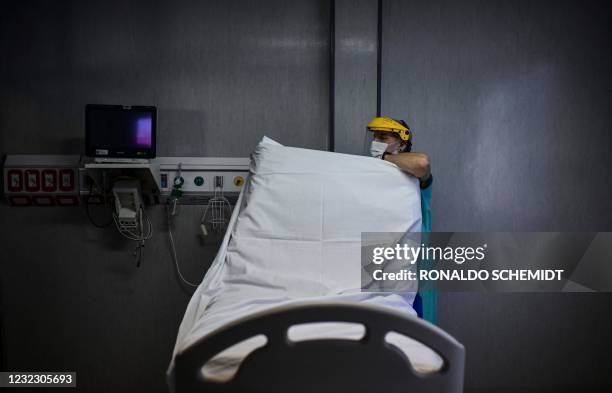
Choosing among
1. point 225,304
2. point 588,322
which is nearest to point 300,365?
point 225,304

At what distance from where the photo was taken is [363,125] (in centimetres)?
240

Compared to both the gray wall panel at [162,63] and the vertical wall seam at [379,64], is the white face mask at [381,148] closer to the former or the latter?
the vertical wall seam at [379,64]

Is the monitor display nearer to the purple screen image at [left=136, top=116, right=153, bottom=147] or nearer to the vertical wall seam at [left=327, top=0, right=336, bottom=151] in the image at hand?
the purple screen image at [left=136, top=116, right=153, bottom=147]

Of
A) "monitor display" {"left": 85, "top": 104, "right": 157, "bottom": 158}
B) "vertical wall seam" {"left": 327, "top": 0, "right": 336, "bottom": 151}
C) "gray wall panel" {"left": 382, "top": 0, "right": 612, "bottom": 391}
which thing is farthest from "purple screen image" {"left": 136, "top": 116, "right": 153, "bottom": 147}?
"gray wall panel" {"left": 382, "top": 0, "right": 612, "bottom": 391}

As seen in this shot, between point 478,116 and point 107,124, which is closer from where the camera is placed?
point 107,124

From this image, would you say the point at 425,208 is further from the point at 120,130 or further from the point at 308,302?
the point at 120,130

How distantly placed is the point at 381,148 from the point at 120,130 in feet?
4.29

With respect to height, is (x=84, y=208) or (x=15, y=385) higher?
(x=84, y=208)

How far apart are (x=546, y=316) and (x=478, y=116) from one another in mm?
1271

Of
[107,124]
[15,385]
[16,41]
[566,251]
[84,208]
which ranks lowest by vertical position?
[15,385]

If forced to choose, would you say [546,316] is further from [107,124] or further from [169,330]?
[107,124]

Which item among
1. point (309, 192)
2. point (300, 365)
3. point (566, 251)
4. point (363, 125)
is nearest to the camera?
point (300, 365)

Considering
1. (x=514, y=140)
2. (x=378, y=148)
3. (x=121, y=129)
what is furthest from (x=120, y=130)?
(x=514, y=140)

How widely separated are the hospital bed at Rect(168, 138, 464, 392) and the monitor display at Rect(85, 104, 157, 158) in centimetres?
70
